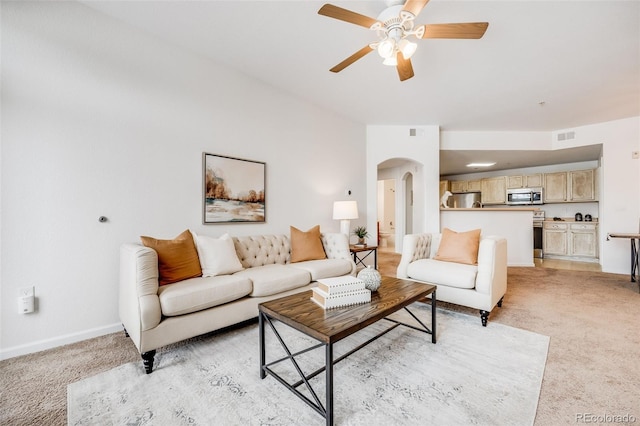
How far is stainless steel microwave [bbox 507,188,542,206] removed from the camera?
22.3 feet

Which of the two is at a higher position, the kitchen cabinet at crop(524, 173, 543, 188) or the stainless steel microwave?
the kitchen cabinet at crop(524, 173, 543, 188)

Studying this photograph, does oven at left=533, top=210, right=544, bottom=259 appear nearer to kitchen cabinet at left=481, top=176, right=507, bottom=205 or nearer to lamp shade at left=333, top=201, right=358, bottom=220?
kitchen cabinet at left=481, top=176, right=507, bottom=205

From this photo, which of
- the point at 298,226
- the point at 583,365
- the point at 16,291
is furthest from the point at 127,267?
the point at 583,365

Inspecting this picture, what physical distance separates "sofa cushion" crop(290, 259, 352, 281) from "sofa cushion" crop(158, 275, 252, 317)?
776mm

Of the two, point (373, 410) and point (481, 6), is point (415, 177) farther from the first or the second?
point (373, 410)

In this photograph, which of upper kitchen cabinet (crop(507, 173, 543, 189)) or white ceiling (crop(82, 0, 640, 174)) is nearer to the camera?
white ceiling (crop(82, 0, 640, 174))

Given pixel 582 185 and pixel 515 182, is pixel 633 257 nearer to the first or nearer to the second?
pixel 582 185

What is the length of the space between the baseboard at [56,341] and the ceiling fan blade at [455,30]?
11.8 ft

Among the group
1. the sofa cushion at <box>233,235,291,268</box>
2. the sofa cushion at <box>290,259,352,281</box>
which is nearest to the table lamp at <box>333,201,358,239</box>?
the sofa cushion at <box>290,259,352,281</box>

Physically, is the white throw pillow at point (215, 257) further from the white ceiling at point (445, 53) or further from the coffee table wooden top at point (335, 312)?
the white ceiling at point (445, 53)

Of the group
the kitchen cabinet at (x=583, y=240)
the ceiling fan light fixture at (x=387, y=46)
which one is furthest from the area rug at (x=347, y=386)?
the kitchen cabinet at (x=583, y=240)

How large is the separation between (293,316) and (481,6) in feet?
9.29

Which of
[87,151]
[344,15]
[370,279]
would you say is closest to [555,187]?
A: [370,279]

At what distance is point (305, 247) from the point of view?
11.3 ft
